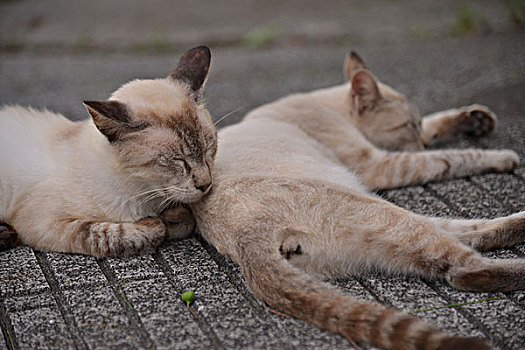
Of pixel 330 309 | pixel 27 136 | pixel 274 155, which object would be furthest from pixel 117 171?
pixel 330 309

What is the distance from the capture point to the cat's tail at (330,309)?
267cm

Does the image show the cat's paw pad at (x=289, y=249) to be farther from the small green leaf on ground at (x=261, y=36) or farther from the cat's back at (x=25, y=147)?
the small green leaf on ground at (x=261, y=36)

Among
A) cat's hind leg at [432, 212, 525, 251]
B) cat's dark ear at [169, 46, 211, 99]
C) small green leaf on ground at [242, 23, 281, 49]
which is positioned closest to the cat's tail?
cat's hind leg at [432, 212, 525, 251]

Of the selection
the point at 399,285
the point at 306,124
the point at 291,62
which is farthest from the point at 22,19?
the point at 399,285

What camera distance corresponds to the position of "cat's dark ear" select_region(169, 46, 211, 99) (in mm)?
3988

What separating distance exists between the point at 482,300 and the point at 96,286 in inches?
86.9

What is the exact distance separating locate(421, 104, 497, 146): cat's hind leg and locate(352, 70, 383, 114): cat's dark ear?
2.19ft

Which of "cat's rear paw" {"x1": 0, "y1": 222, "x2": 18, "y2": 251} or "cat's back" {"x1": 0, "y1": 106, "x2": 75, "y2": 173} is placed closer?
"cat's rear paw" {"x1": 0, "y1": 222, "x2": 18, "y2": 251}

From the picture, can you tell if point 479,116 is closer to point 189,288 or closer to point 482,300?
point 482,300

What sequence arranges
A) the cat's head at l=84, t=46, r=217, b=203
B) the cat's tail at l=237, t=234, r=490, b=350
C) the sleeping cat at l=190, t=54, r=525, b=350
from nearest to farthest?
the cat's tail at l=237, t=234, r=490, b=350 < the sleeping cat at l=190, t=54, r=525, b=350 < the cat's head at l=84, t=46, r=217, b=203

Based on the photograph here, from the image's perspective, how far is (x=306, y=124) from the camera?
514cm

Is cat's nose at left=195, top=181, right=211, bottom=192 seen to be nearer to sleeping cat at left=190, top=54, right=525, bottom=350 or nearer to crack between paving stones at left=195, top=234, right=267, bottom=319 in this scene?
sleeping cat at left=190, top=54, right=525, bottom=350

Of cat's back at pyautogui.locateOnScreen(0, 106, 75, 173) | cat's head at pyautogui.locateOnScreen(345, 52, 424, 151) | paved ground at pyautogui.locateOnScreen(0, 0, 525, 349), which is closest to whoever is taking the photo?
paved ground at pyautogui.locateOnScreen(0, 0, 525, 349)

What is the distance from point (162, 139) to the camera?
3.59 meters
